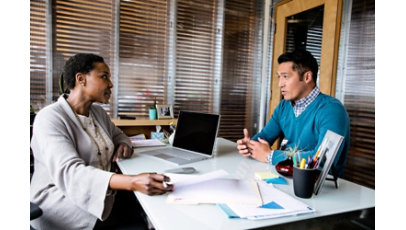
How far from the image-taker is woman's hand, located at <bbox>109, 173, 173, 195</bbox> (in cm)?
99

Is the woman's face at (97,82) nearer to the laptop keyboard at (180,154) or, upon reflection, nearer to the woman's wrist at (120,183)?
the laptop keyboard at (180,154)

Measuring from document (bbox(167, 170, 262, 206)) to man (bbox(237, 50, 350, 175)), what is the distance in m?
0.46

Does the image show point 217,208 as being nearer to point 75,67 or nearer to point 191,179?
point 191,179

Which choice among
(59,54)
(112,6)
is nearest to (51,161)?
(59,54)

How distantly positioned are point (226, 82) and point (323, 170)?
2781 millimetres

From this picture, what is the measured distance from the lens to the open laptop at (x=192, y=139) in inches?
64.2

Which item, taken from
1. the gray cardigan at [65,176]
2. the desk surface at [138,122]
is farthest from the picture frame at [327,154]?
the desk surface at [138,122]

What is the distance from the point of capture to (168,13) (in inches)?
132

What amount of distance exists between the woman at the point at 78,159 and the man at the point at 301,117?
0.70 metres

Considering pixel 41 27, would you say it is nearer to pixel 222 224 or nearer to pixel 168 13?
pixel 168 13

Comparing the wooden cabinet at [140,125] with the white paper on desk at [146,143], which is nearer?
the white paper on desk at [146,143]

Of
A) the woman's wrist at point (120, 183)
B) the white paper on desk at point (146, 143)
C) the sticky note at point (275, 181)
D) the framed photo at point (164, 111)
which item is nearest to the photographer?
the woman's wrist at point (120, 183)

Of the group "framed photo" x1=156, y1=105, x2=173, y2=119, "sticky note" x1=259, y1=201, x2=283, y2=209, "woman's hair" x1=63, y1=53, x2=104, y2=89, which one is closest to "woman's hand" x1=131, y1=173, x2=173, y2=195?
"sticky note" x1=259, y1=201, x2=283, y2=209

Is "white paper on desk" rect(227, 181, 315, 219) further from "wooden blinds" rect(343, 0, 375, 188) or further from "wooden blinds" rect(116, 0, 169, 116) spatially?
"wooden blinds" rect(116, 0, 169, 116)
